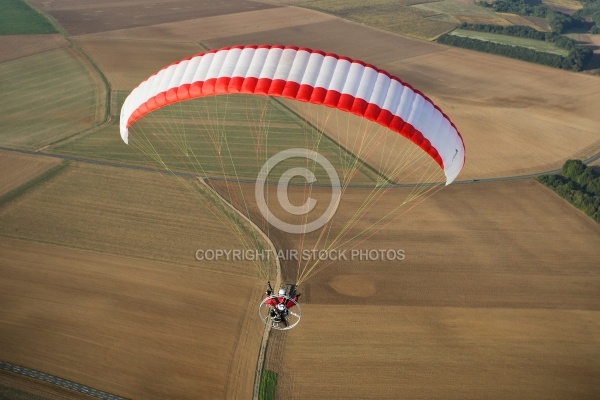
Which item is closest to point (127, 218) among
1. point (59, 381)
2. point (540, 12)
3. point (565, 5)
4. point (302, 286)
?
point (59, 381)

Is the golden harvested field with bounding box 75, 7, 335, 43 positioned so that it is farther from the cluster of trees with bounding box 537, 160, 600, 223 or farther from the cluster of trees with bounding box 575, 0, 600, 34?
the cluster of trees with bounding box 537, 160, 600, 223

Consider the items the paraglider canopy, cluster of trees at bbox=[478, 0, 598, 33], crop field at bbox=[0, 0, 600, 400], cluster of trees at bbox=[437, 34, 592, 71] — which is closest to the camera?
the paraglider canopy

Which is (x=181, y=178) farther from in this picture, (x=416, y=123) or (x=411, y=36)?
(x=411, y=36)

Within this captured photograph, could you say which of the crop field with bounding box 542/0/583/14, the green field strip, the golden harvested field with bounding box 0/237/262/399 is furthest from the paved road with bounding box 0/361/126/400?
the crop field with bounding box 542/0/583/14

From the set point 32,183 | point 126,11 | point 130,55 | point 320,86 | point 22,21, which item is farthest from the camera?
point 126,11

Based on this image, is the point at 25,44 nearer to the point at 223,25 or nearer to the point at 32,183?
the point at 223,25

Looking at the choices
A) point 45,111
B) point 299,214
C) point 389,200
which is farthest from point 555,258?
point 45,111

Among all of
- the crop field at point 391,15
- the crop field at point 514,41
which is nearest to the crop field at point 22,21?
the crop field at point 391,15
